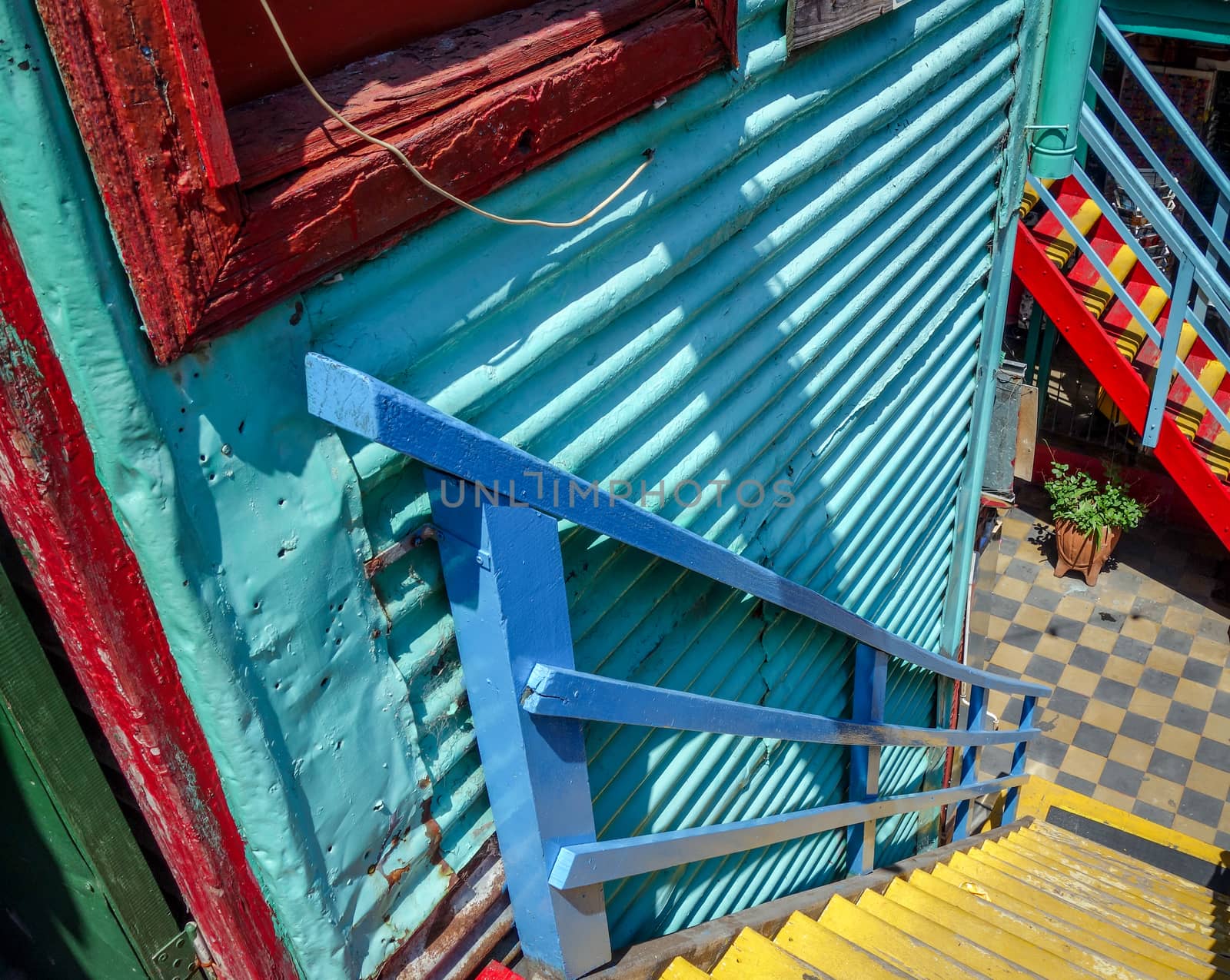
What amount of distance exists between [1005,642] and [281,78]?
25.5 ft

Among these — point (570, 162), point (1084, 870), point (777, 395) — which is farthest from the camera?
point (1084, 870)

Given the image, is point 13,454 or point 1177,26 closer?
point 13,454

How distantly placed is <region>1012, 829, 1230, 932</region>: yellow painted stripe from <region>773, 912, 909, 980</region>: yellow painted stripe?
278cm

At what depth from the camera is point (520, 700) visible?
1838 mm

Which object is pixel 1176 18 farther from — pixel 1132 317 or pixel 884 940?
pixel 884 940

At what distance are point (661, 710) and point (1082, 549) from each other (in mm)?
7408

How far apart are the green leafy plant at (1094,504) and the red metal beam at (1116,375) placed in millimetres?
882

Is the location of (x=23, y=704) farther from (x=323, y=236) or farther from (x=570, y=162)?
(x=570, y=162)

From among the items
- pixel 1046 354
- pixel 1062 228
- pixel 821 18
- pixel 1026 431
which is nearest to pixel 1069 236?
pixel 1062 228

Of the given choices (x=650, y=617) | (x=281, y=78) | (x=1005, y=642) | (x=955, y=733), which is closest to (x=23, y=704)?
(x=281, y=78)

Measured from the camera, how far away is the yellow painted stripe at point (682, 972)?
258cm

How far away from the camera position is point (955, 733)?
15.1ft

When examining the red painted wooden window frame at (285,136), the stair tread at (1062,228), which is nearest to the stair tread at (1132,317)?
the stair tread at (1062,228)

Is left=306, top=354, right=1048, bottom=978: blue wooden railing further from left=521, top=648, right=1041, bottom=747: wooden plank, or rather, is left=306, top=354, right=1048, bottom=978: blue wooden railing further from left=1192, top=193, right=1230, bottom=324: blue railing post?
left=1192, top=193, right=1230, bottom=324: blue railing post
